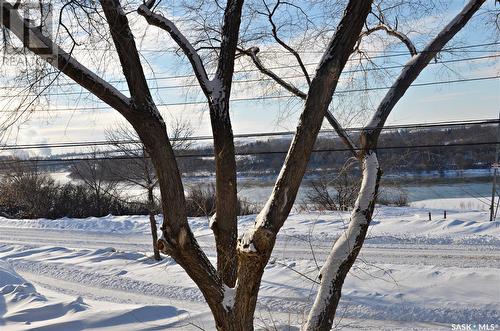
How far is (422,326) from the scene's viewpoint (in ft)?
26.9

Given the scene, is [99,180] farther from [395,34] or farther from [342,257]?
[342,257]

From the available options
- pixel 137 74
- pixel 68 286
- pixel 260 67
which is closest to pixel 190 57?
pixel 137 74

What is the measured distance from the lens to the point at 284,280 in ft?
36.1

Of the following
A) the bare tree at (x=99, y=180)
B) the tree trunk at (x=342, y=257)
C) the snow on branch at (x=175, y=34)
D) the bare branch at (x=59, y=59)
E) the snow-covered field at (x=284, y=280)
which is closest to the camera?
the bare branch at (x=59, y=59)

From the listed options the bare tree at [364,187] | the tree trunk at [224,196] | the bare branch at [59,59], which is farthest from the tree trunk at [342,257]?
the bare branch at [59,59]

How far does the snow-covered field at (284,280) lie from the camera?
841 cm

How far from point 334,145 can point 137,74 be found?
1156 cm

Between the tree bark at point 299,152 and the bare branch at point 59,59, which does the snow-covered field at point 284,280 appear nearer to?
the tree bark at point 299,152

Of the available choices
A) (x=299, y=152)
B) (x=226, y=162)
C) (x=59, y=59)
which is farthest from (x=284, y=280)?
(x=59, y=59)

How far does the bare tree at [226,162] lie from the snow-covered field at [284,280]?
3.29 feet

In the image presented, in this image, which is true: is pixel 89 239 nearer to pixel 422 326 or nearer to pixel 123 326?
pixel 123 326

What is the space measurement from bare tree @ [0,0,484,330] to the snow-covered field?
1003 mm

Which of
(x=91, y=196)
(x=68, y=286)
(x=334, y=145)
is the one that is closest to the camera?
(x=68, y=286)

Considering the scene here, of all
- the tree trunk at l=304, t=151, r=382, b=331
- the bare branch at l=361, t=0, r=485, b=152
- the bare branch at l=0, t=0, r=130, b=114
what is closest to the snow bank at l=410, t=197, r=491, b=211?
the bare branch at l=361, t=0, r=485, b=152
